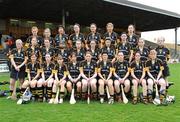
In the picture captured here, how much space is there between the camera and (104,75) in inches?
320

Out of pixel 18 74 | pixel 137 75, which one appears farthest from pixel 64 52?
pixel 137 75

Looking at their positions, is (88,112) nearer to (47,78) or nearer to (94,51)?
(47,78)

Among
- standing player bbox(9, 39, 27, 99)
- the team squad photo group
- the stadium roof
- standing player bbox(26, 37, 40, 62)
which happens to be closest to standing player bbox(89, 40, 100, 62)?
the team squad photo group

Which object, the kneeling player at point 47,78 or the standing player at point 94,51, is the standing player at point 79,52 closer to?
the standing player at point 94,51

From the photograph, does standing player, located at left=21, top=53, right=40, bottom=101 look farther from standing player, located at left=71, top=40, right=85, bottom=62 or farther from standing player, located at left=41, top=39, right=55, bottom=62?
standing player, located at left=71, top=40, right=85, bottom=62

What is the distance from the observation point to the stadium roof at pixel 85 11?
20.9 m

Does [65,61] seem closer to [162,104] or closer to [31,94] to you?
[31,94]

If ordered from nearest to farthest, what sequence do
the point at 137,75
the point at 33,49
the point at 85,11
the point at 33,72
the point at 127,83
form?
the point at 127,83, the point at 137,75, the point at 33,72, the point at 33,49, the point at 85,11

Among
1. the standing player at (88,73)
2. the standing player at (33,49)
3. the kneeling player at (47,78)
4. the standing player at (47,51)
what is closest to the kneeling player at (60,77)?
the kneeling player at (47,78)

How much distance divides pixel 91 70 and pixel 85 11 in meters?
16.8

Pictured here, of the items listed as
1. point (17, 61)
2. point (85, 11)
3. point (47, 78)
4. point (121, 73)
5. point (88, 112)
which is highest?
point (85, 11)

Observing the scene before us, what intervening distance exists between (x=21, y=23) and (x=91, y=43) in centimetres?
2028

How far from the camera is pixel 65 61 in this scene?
835 cm

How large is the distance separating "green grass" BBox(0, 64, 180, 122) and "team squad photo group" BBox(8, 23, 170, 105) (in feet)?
1.19
